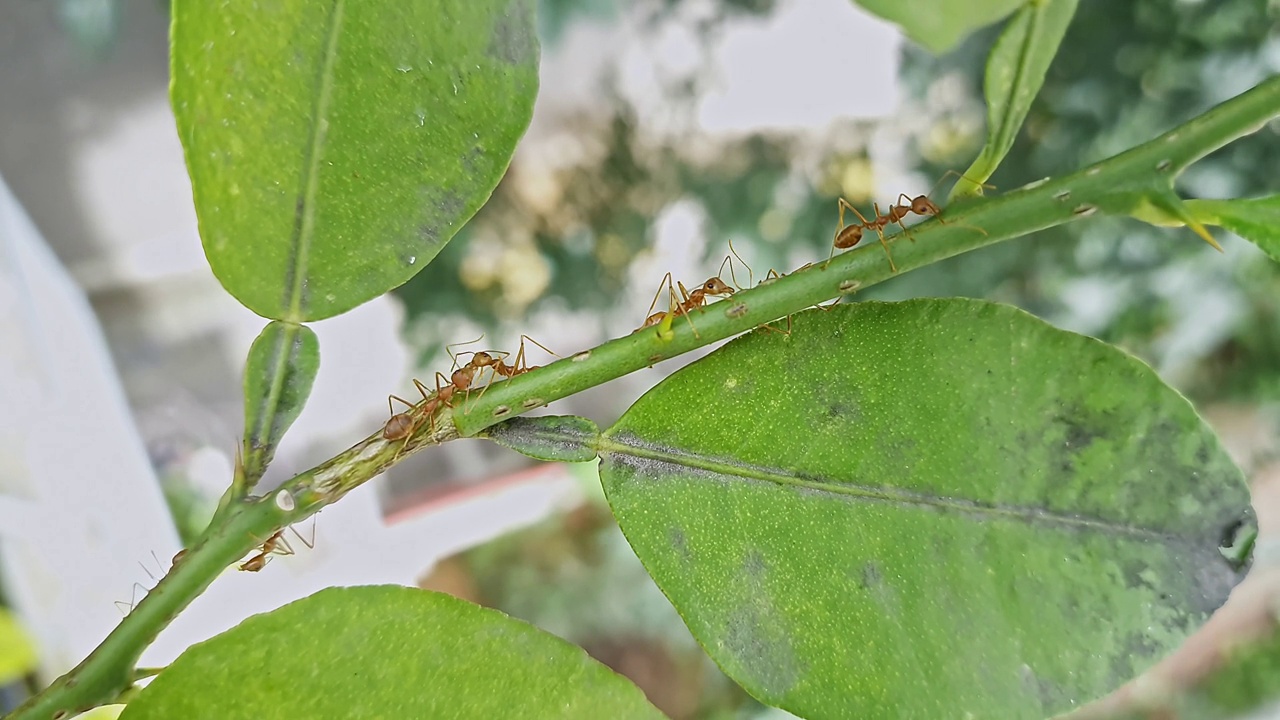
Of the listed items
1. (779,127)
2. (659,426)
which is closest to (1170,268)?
(779,127)

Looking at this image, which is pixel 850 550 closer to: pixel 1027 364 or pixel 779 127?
pixel 1027 364

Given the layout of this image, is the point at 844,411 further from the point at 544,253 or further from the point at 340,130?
the point at 544,253

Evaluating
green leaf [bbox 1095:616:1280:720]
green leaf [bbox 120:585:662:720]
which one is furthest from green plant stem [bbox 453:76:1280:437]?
green leaf [bbox 1095:616:1280:720]

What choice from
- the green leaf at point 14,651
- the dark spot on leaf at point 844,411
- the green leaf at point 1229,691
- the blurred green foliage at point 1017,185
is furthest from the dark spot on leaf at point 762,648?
the green leaf at point 1229,691

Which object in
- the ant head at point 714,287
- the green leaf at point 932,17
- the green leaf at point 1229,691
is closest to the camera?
the green leaf at point 932,17

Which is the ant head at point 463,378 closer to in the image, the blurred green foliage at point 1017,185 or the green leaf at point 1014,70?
the green leaf at point 1014,70

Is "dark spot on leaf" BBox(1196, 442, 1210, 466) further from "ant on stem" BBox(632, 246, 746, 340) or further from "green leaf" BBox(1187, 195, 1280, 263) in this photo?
"ant on stem" BBox(632, 246, 746, 340)

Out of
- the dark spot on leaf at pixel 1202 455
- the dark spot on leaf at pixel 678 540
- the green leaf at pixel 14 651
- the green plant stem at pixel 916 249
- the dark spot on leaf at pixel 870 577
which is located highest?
the green leaf at pixel 14 651
